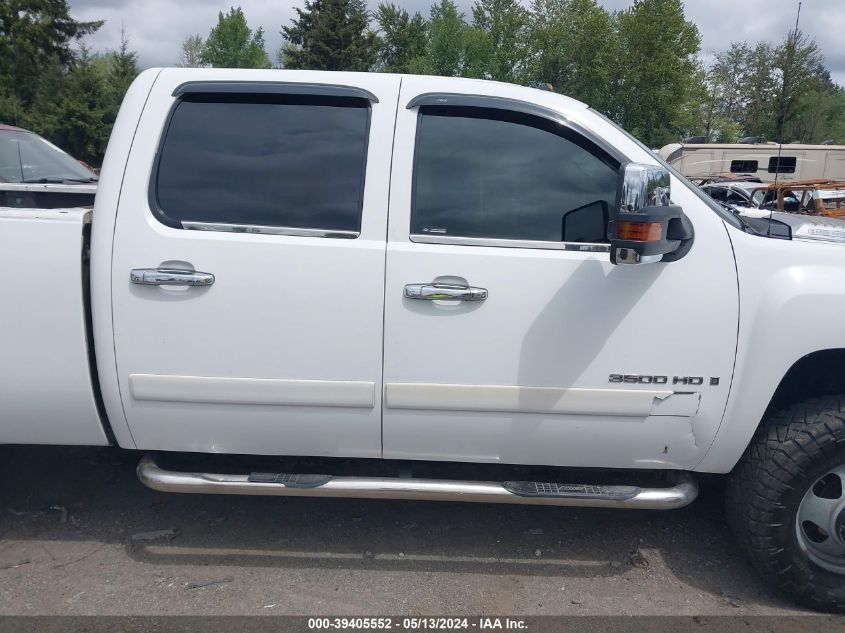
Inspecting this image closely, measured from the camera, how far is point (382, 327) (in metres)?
2.66

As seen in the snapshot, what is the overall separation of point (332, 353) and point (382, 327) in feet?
0.73

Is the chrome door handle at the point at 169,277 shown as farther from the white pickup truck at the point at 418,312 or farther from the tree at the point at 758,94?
the tree at the point at 758,94

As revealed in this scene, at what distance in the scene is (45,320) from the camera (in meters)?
2.68

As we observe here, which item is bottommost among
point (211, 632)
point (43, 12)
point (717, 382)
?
point (211, 632)

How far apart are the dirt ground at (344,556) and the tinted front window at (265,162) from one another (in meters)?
1.51

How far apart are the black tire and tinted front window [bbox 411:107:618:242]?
3.49ft

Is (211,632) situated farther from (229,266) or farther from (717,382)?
(717,382)

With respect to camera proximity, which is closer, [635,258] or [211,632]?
[635,258]

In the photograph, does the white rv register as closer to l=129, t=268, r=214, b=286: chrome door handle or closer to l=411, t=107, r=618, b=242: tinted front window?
l=411, t=107, r=618, b=242: tinted front window

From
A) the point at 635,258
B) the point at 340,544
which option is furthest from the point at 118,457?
the point at 635,258

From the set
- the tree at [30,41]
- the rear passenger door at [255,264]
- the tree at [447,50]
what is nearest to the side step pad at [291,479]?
the rear passenger door at [255,264]

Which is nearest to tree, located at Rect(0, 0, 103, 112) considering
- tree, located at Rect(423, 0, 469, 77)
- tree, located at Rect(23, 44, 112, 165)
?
tree, located at Rect(23, 44, 112, 165)

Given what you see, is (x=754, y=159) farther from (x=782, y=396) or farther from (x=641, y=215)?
(x=641, y=215)

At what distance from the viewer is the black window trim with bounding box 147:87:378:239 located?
2695 millimetres
